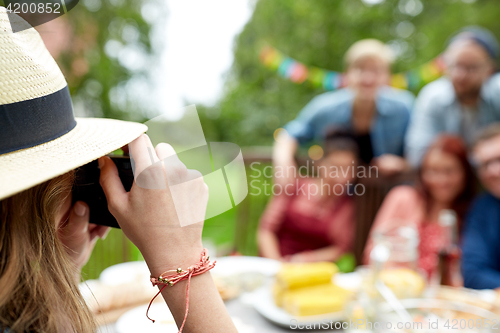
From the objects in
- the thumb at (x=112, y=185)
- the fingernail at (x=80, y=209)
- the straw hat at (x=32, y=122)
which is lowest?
the fingernail at (x=80, y=209)

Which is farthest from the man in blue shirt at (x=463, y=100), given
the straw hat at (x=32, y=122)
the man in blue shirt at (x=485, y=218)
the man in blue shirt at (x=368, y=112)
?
the straw hat at (x=32, y=122)

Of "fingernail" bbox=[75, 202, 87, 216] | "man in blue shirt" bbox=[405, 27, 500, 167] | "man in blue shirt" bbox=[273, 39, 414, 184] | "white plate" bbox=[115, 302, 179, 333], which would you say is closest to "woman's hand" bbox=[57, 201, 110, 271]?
"fingernail" bbox=[75, 202, 87, 216]

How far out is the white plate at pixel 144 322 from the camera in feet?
→ 2.67

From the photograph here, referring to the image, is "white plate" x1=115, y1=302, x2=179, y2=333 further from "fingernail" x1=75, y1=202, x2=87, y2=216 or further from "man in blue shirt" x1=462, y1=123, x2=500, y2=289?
"man in blue shirt" x1=462, y1=123, x2=500, y2=289

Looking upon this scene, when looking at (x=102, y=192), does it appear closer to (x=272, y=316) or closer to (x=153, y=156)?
(x=153, y=156)

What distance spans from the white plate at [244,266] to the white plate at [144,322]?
29cm

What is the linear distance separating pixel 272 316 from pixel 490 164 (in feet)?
4.15

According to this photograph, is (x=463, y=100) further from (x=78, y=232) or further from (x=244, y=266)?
(x=78, y=232)

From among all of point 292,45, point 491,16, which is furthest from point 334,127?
point 491,16

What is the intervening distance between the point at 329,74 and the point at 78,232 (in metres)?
5.31

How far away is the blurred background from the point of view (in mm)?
4273

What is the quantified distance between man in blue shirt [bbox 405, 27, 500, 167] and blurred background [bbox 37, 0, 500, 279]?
70.8 inches

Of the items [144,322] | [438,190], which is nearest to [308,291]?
[144,322]

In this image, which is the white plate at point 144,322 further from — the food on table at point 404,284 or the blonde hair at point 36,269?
the food on table at point 404,284
